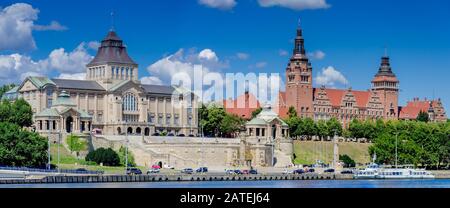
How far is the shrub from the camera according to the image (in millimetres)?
87375

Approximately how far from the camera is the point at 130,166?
88562mm

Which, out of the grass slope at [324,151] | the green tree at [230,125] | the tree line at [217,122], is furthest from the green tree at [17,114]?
the grass slope at [324,151]

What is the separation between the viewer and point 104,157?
87.3m

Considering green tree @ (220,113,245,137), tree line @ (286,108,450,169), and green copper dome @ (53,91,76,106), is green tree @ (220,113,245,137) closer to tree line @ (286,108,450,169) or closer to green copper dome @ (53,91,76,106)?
tree line @ (286,108,450,169)

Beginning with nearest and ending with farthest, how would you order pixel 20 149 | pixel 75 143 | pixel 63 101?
1. pixel 20 149
2. pixel 75 143
3. pixel 63 101

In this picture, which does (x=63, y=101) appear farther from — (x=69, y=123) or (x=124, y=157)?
(x=124, y=157)

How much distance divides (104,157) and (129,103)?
26036 millimetres

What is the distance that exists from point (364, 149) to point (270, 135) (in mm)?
20191

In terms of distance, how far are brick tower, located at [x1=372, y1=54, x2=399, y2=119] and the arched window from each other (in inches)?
2256

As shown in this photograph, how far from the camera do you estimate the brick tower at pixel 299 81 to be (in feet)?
453

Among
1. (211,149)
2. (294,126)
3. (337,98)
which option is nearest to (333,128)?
(294,126)

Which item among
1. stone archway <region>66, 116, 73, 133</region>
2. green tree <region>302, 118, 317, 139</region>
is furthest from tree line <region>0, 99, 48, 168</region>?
green tree <region>302, 118, 317, 139</region>
